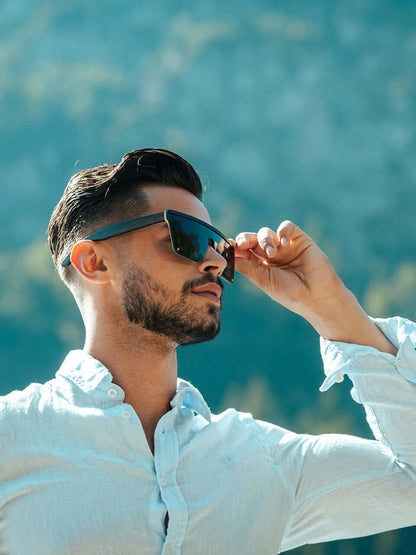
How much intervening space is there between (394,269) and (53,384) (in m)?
6.13

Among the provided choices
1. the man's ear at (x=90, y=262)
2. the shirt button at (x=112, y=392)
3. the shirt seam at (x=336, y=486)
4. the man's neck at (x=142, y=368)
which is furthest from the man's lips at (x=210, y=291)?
the shirt seam at (x=336, y=486)

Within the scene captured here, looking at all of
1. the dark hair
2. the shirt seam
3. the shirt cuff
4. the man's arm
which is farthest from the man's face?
the shirt seam

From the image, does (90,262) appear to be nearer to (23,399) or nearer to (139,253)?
(139,253)

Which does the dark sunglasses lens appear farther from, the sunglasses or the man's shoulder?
the man's shoulder

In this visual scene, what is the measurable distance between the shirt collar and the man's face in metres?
0.16

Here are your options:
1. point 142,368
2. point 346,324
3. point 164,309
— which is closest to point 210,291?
point 164,309

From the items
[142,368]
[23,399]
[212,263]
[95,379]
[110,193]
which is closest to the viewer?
[23,399]

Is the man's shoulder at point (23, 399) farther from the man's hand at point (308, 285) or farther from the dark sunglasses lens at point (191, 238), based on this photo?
the man's hand at point (308, 285)

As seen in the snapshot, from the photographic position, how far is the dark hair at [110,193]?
1924mm

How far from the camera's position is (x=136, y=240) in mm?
1843

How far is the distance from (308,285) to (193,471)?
0.71 meters

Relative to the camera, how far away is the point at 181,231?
1.81 meters

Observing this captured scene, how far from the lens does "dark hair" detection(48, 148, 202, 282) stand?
192 centimetres

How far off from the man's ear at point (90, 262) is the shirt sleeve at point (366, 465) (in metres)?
0.75
